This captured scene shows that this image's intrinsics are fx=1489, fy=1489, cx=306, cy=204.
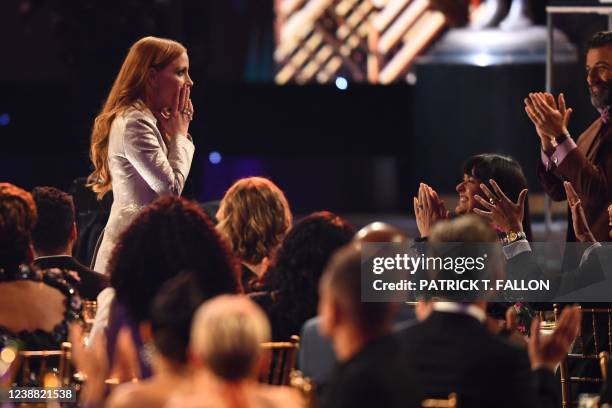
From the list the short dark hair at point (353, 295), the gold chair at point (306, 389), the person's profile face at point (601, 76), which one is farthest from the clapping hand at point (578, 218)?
the short dark hair at point (353, 295)

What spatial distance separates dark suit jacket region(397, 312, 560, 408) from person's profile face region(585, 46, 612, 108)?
6.76 feet

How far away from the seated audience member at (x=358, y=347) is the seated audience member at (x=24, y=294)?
1410 millimetres

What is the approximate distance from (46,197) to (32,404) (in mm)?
1295

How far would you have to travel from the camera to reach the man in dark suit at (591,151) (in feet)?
16.5

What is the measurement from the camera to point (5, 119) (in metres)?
10.2

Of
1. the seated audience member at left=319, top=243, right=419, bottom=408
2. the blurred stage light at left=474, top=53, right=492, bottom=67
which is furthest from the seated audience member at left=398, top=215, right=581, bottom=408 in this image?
the blurred stage light at left=474, top=53, right=492, bottom=67

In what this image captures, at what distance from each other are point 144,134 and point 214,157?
6.08 m

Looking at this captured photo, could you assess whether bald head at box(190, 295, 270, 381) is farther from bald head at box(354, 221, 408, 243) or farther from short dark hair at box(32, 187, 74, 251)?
short dark hair at box(32, 187, 74, 251)

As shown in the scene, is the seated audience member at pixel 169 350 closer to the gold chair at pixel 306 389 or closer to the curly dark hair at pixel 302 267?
the gold chair at pixel 306 389

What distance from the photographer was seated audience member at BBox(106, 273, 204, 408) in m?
2.82

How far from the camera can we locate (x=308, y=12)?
38.2 ft

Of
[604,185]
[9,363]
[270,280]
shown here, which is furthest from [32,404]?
[604,185]

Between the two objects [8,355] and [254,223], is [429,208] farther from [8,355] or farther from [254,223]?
[8,355]

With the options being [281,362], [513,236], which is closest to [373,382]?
[281,362]
